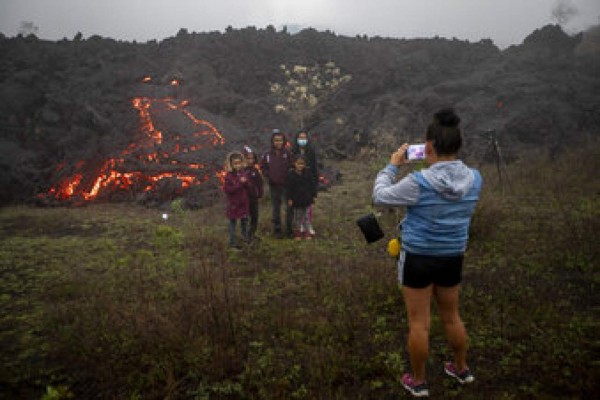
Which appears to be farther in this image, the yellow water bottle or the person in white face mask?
the person in white face mask

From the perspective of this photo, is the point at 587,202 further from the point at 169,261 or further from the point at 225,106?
the point at 225,106

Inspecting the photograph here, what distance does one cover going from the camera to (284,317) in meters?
5.44

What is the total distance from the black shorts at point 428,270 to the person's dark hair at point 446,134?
83 cm

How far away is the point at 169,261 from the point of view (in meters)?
8.05

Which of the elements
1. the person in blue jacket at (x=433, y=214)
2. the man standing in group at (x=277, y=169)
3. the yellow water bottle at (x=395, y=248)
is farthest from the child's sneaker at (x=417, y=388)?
the man standing in group at (x=277, y=169)

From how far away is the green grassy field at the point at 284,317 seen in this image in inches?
168

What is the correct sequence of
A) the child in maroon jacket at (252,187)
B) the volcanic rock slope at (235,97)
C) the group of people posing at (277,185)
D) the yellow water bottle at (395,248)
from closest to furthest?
the yellow water bottle at (395,248) → the group of people posing at (277,185) → the child in maroon jacket at (252,187) → the volcanic rock slope at (235,97)

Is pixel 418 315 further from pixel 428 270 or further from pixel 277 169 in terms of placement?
pixel 277 169

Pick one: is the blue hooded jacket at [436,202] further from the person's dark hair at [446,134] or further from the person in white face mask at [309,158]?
the person in white face mask at [309,158]

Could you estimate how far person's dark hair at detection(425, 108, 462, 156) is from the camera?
3264 millimetres

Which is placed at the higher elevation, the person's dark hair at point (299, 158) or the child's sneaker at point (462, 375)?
the person's dark hair at point (299, 158)

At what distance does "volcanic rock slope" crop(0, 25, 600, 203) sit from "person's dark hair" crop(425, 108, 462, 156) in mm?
12900

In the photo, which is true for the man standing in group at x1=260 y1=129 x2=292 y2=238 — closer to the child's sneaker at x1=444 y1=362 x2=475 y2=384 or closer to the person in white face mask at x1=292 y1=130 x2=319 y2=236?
the person in white face mask at x1=292 y1=130 x2=319 y2=236

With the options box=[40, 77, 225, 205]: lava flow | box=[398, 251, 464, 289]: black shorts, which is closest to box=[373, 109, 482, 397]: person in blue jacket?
box=[398, 251, 464, 289]: black shorts
